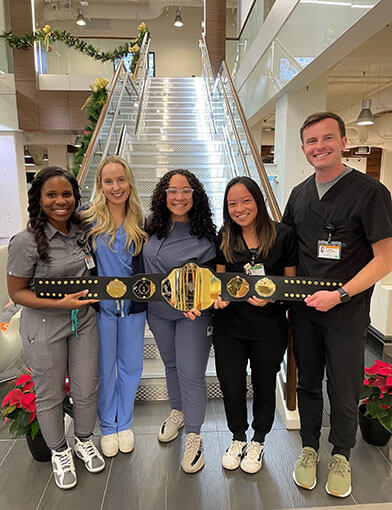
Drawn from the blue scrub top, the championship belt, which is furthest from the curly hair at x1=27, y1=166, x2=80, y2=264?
the blue scrub top

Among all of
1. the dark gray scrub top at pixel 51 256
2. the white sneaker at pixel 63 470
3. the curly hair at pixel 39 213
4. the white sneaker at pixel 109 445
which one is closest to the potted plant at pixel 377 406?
the white sneaker at pixel 109 445

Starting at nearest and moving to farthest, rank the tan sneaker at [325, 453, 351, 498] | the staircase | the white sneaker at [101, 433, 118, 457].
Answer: the tan sneaker at [325, 453, 351, 498] < the white sneaker at [101, 433, 118, 457] < the staircase

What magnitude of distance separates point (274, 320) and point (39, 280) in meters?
1.18

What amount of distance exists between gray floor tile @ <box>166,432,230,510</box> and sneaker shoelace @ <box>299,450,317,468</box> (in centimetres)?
46

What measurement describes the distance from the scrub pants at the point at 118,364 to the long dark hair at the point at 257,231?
0.65 m

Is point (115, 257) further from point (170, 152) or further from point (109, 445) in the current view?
point (170, 152)

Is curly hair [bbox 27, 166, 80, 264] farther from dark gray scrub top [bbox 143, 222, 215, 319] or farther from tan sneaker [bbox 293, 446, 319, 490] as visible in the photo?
tan sneaker [bbox 293, 446, 319, 490]

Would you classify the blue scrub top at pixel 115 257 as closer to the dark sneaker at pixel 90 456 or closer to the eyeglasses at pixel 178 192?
the eyeglasses at pixel 178 192

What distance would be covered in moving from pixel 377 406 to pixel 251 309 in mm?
1148

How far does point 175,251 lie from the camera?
1932 millimetres

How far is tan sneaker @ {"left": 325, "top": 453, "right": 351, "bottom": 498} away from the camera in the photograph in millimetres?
1949

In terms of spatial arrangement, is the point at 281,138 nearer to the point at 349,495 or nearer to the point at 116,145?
the point at 116,145

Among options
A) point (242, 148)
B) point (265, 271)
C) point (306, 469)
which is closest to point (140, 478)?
point (306, 469)

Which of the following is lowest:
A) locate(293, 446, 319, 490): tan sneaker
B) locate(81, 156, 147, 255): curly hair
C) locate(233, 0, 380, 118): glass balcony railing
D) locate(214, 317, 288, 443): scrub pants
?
locate(293, 446, 319, 490): tan sneaker
